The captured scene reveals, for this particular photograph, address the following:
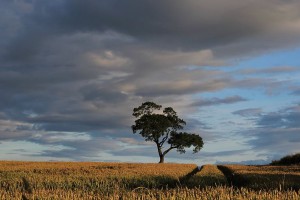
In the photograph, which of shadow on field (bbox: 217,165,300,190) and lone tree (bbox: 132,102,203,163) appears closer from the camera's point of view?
shadow on field (bbox: 217,165,300,190)

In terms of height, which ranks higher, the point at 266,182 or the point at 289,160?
the point at 289,160

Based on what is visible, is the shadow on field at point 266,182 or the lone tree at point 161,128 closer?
the shadow on field at point 266,182

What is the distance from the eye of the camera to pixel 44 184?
63.5 ft

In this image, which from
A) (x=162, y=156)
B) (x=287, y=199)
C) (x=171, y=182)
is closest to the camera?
(x=287, y=199)

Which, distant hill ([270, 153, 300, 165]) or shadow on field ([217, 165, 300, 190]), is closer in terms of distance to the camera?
shadow on field ([217, 165, 300, 190])

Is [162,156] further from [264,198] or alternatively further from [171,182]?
[264,198]

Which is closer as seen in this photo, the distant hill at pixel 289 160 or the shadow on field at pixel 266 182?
the shadow on field at pixel 266 182

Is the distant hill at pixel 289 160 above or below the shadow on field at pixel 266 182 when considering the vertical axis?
above

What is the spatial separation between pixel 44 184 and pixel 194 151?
5447 cm

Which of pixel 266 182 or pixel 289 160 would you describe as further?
pixel 289 160

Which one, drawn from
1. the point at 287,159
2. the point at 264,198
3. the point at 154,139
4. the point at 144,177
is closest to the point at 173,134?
the point at 154,139

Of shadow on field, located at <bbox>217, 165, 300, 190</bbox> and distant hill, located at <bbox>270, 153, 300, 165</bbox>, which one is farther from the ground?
distant hill, located at <bbox>270, 153, 300, 165</bbox>

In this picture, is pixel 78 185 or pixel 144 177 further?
pixel 144 177

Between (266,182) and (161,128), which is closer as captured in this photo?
(266,182)
